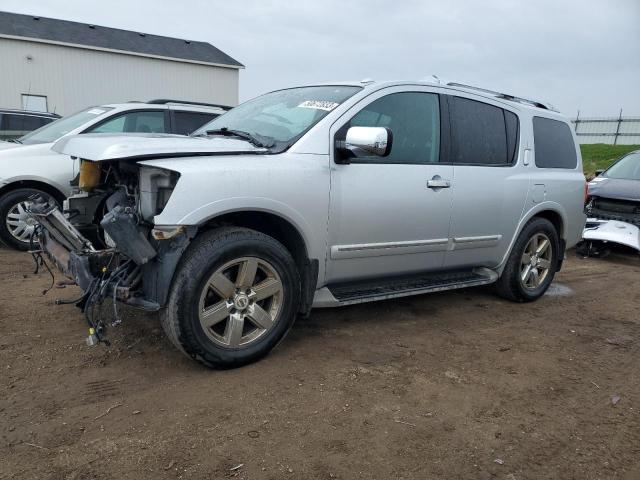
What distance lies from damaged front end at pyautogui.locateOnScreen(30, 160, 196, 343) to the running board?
3.61 ft

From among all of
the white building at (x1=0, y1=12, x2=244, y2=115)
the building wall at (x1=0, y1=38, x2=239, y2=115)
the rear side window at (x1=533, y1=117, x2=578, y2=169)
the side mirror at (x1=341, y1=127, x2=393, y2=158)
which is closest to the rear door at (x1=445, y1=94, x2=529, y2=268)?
the rear side window at (x1=533, y1=117, x2=578, y2=169)

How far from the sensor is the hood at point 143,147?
2941 mm

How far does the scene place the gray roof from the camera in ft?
74.1

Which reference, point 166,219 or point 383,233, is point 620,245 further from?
point 166,219

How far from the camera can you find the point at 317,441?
8.59ft

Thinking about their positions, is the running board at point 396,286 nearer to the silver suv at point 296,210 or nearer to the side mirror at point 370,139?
the silver suv at point 296,210

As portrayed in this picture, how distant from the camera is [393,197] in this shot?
3844mm

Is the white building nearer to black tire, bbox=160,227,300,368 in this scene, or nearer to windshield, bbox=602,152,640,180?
windshield, bbox=602,152,640,180

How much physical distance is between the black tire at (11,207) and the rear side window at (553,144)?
5104 millimetres

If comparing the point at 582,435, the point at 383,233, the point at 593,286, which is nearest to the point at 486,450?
the point at 582,435

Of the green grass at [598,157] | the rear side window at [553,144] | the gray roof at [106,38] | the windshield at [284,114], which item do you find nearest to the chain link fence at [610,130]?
the green grass at [598,157]

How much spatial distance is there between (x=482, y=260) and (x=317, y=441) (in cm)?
272

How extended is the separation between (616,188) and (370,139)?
6468 mm

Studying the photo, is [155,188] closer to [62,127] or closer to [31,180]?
[31,180]
